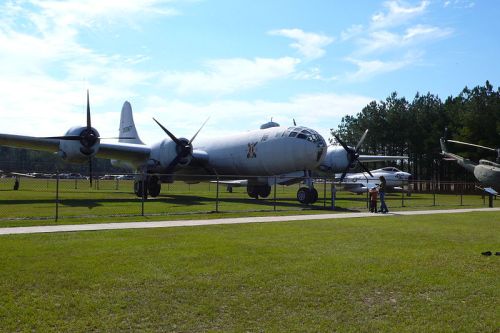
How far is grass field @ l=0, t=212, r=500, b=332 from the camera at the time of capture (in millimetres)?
5438

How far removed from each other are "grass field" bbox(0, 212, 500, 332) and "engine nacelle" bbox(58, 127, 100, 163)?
15.5 m

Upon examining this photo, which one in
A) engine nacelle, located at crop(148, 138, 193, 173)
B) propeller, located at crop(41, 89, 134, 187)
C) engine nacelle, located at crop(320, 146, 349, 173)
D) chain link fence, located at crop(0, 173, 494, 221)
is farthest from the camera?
engine nacelle, located at crop(320, 146, 349, 173)

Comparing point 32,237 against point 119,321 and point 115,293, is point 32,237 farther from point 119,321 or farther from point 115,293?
point 119,321

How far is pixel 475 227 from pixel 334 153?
20203mm

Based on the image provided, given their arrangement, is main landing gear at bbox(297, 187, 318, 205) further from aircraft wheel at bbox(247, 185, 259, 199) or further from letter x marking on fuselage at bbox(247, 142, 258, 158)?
aircraft wheel at bbox(247, 185, 259, 199)

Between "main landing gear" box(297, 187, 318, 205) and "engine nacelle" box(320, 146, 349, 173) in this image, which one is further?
"engine nacelle" box(320, 146, 349, 173)

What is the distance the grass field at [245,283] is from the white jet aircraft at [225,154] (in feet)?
39.8

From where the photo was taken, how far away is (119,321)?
17.6ft

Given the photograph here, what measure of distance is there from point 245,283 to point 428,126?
218 ft

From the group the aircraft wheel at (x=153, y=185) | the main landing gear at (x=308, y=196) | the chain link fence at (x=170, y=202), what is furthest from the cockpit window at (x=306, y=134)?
the aircraft wheel at (x=153, y=185)

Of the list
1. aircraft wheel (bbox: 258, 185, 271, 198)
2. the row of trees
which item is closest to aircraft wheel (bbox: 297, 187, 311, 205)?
aircraft wheel (bbox: 258, 185, 271, 198)

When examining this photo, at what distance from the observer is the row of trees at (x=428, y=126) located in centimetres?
5581

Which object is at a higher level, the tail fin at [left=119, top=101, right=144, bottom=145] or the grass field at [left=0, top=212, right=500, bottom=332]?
the tail fin at [left=119, top=101, right=144, bottom=145]

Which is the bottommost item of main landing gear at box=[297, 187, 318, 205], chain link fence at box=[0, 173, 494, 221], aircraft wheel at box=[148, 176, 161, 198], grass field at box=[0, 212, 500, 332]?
grass field at box=[0, 212, 500, 332]
